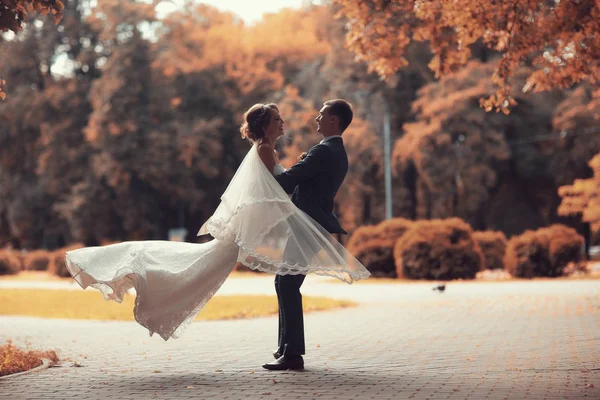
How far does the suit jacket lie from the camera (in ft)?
27.3

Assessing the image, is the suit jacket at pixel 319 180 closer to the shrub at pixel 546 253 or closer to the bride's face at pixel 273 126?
the bride's face at pixel 273 126

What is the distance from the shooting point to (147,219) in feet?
181

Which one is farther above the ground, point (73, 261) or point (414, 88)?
point (414, 88)

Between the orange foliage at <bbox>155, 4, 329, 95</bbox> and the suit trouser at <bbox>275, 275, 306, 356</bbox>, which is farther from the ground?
the orange foliage at <bbox>155, 4, 329, 95</bbox>

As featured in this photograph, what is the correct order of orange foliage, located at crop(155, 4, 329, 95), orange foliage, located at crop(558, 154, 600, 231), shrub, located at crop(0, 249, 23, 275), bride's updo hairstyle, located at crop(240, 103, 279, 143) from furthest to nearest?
orange foliage, located at crop(155, 4, 329, 95) < shrub, located at crop(0, 249, 23, 275) < orange foliage, located at crop(558, 154, 600, 231) < bride's updo hairstyle, located at crop(240, 103, 279, 143)

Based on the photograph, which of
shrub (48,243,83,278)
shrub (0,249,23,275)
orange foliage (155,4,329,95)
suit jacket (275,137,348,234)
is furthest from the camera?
orange foliage (155,4,329,95)

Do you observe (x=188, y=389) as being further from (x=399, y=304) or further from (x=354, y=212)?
(x=354, y=212)

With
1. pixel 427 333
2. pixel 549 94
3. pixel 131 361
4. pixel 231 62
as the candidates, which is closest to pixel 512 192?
pixel 549 94

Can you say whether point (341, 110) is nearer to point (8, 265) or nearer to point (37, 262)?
point (8, 265)

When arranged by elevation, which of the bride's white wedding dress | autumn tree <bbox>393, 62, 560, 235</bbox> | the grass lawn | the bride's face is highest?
autumn tree <bbox>393, 62, 560, 235</bbox>

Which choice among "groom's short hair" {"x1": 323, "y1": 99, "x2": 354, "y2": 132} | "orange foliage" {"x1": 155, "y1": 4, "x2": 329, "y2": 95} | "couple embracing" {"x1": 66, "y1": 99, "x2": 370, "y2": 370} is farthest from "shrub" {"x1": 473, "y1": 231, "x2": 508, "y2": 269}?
"orange foliage" {"x1": 155, "y1": 4, "x2": 329, "y2": 95}

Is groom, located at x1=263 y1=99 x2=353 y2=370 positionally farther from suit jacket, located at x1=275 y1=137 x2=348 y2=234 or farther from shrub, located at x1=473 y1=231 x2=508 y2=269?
shrub, located at x1=473 y1=231 x2=508 y2=269

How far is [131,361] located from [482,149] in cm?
3596

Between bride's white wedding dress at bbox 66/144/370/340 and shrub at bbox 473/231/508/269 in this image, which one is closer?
bride's white wedding dress at bbox 66/144/370/340
